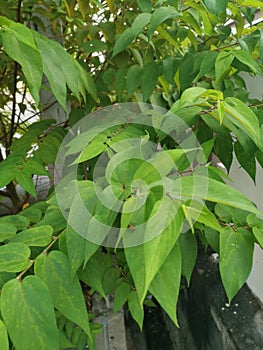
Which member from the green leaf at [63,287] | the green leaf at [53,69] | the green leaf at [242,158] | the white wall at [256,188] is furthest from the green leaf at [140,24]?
the white wall at [256,188]

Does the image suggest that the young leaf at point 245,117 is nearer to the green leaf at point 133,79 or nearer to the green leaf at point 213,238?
the green leaf at point 213,238

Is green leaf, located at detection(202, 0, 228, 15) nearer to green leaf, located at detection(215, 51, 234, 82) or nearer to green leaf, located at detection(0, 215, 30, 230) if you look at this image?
green leaf, located at detection(215, 51, 234, 82)

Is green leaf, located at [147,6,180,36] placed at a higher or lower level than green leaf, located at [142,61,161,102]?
higher

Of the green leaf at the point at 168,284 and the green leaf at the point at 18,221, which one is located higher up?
the green leaf at the point at 168,284

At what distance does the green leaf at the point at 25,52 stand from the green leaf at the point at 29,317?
0.22 metres

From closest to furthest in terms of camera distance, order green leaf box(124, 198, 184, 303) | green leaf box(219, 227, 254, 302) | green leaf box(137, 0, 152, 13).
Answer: green leaf box(124, 198, 184, 303) < green leaf box(219, 227, 254, 302) < green leaf box(137, 0, 152, 13)

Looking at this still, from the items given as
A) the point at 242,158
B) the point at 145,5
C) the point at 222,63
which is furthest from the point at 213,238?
the point at 145,5

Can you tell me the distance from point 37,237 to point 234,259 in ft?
0.72

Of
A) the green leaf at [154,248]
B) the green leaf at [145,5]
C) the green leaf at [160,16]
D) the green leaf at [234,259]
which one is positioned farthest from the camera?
the green leaf at [145,5]

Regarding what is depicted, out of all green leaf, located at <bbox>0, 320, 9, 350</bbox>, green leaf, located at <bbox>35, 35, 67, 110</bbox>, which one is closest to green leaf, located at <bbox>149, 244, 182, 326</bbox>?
green leaf, located at <bbox>0, 320, 9, 350</bbox>

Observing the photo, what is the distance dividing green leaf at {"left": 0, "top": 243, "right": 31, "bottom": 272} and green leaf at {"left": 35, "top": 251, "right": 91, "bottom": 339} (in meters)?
0.01

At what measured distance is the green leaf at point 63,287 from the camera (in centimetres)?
39

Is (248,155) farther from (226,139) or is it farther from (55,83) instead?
(55,83)

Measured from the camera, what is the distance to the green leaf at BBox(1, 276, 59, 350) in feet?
1.10
